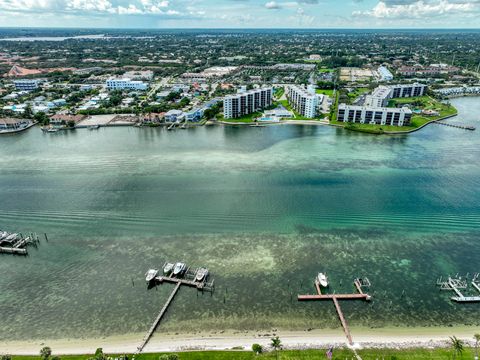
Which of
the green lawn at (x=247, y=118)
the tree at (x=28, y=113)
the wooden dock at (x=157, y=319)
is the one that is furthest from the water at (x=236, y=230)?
the tree at (x=28, y=113)

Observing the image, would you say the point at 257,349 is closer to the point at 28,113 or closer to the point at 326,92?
the point at 28,113

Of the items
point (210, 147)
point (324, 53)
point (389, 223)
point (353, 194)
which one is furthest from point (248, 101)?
point (324, 53)

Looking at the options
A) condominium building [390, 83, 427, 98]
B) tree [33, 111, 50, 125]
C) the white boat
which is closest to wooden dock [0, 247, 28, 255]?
the white boat

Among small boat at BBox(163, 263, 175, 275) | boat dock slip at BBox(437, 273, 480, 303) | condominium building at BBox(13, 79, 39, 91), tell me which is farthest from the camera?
condominium building at BBox(13, 79, 39, 91)

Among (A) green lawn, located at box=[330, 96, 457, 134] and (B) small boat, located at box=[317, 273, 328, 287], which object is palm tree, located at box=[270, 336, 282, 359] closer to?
(B) small boat, located at box=[317, 273, 328, 287]

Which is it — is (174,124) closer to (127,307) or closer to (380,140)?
(380,140)

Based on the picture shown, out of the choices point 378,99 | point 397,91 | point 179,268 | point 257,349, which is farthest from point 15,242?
point 397,91
